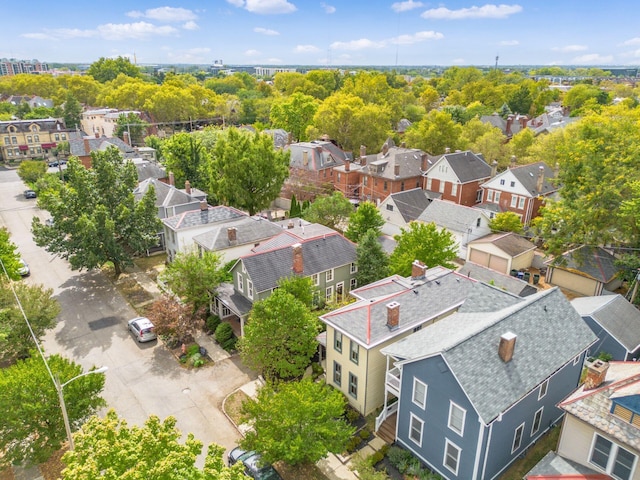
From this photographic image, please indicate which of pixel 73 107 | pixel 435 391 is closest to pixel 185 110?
pixel 73 107

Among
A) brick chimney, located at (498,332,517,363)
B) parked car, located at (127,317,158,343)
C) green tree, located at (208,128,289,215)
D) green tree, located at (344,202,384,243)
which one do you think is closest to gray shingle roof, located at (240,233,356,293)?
green tree, located at (344,202,384,243)

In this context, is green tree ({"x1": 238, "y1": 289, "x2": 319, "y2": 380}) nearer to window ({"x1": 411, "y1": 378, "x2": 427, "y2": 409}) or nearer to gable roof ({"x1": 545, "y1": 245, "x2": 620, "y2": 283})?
window ({"x1": 411, "y1": 378, "x2": 427, "y2": 409})

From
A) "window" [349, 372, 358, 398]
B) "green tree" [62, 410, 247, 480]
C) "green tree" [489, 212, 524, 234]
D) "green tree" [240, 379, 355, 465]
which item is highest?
"green tree" [62, 410, 247, 480]

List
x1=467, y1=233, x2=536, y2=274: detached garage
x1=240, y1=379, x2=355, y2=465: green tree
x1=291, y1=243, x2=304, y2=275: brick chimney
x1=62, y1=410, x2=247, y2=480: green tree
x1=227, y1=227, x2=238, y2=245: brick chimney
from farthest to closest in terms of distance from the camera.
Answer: x1=467, y1=233, x2=536, y2=274: detached garage < x1=227, y1=227, x2=238, y2=245: brick chimney < x1=291, y1=243, x2=304, y2=275: brick chimney < x1=240, y1=379, x2=355, y2=465: green tree < x1=62, y1=410, x2=247, y2=480: green tree

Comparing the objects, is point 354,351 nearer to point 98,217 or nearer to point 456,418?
point 456,418

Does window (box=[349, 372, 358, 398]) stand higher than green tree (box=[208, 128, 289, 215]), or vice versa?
green tree (box=[208, 128, 289, 215])

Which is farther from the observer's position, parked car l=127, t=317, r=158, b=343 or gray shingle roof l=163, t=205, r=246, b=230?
gray shingle roof l=163, t=205, r=246, b=230

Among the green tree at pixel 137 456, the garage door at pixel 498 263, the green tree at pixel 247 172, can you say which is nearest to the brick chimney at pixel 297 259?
the green tree at pixel 247 172
